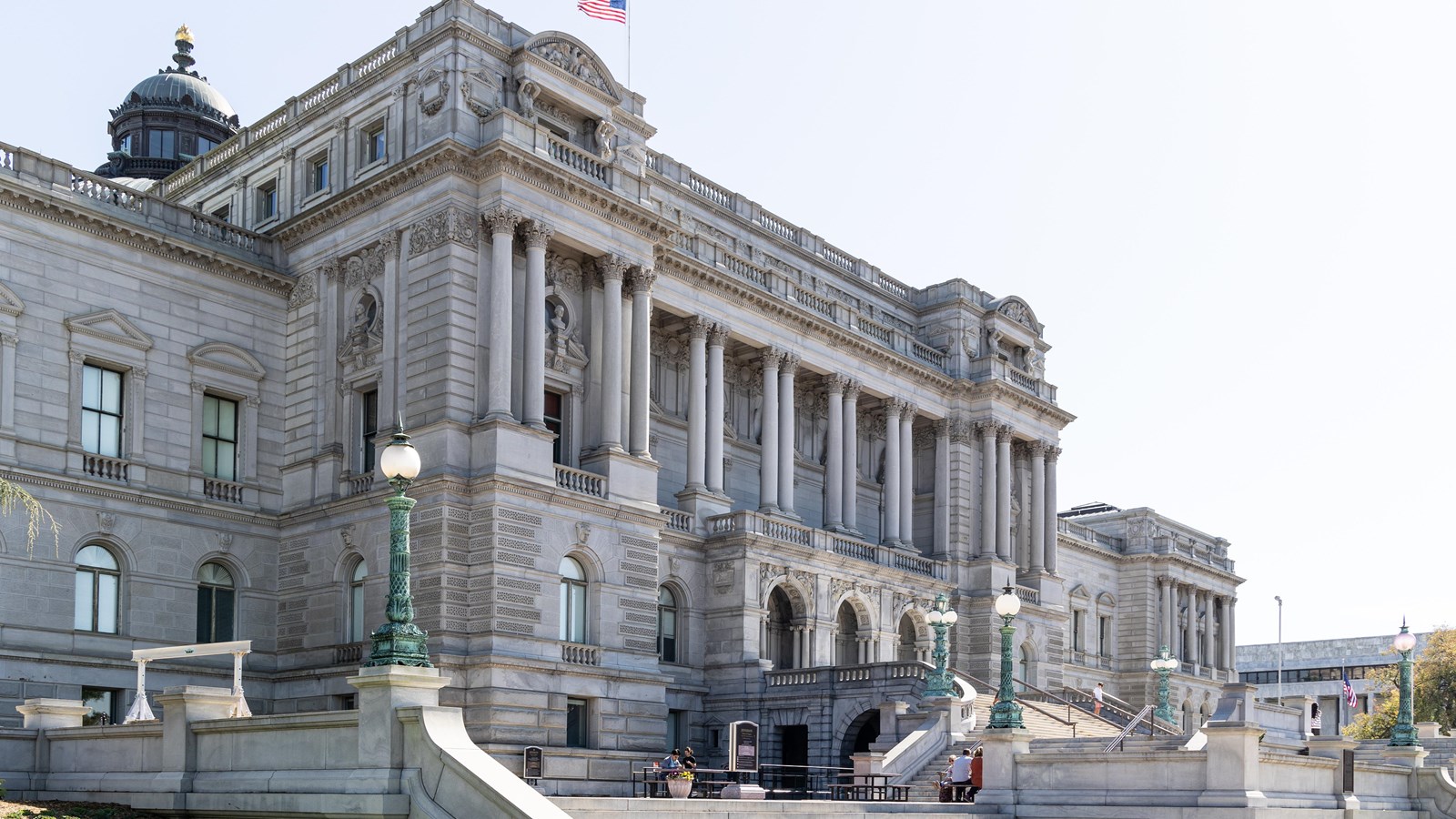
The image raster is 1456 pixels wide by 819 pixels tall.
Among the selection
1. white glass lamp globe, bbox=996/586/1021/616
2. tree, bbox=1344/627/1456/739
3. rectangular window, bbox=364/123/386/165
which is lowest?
tree, bbox=1344/627/1456/739

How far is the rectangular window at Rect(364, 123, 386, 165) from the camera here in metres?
47.1

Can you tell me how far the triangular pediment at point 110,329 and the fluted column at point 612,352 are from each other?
13.0 meters

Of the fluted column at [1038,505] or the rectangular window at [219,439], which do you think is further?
the fluted column at [1038,505]

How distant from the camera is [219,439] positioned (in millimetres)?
46125

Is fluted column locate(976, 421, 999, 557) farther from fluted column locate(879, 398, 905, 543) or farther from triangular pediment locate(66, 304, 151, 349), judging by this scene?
triangular pediment locate(66, 304, 151, 349)

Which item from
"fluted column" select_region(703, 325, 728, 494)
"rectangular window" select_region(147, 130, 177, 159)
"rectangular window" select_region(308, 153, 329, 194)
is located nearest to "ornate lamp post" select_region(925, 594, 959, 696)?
"fluted column" select_region(703, 325, 728, 494)

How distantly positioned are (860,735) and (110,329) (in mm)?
25494

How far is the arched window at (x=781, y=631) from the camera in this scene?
182ft

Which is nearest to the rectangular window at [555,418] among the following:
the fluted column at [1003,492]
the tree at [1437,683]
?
the fluted column at [1003,492]

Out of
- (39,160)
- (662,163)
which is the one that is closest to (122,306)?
(39,160)

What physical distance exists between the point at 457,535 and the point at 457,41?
14088 millimetres

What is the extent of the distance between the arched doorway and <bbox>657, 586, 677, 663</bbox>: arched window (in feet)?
21.3

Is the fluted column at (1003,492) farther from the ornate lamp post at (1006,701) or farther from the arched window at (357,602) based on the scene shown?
the ornate lamp post at (1006,701)

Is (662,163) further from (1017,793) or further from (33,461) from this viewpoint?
(1017,793)
